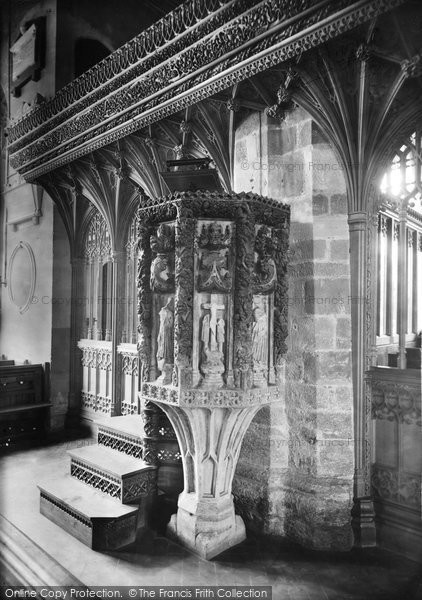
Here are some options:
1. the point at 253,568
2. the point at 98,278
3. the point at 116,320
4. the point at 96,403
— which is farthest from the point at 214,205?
the point at 96,403

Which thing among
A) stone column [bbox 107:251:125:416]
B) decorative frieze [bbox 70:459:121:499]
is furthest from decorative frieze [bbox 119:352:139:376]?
decorative frieze [bbox 70:459:121:499]

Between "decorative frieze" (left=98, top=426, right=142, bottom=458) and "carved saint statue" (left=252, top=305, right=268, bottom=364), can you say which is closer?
"carved saint statue" (left=252, top=305, right=268, bottom=364)

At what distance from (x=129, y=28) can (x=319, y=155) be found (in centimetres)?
528

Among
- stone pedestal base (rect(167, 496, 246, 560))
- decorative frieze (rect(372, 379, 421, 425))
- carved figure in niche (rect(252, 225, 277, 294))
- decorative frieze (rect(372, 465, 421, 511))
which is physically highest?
carved figure in niche (rect(252, 225, 277, 294))

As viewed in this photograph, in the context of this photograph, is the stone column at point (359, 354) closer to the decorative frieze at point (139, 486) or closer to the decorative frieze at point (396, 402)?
the decorative frieze at point (396, 402)

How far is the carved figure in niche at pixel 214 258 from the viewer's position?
9.82ft

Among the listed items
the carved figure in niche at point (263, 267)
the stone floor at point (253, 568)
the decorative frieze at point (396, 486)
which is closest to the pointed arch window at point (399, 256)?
the decorative frieze at point (396, 486)

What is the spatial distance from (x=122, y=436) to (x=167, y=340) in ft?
5.16

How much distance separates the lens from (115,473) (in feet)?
11.8

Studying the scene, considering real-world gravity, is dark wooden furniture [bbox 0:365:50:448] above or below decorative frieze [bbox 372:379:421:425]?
below

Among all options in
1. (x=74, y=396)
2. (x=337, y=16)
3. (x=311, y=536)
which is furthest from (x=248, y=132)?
(x=74, y=396)

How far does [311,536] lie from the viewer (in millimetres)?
3295

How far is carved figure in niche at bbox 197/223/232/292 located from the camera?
299cm

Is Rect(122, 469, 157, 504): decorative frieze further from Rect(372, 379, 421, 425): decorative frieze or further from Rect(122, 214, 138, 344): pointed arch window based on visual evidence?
Rect(122, 214, 138, 344): pointed arch window
